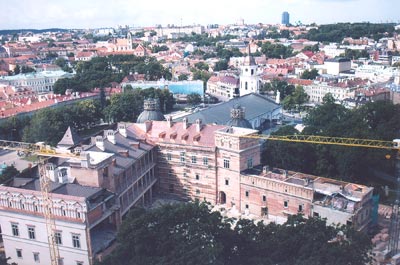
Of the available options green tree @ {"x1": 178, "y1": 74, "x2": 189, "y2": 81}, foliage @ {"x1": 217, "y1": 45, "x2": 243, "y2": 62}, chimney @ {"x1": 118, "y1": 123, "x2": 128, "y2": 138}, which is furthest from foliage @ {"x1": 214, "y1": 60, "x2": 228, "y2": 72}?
chimney @ {"x1": 118, "y1": 123, "x2": 128, "y2": 138}

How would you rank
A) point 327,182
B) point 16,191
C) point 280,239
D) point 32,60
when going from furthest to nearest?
point 32,60 → point 327,182 → point 16,191 → point 280,239

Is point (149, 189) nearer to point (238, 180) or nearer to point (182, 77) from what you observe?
point (238, 180)

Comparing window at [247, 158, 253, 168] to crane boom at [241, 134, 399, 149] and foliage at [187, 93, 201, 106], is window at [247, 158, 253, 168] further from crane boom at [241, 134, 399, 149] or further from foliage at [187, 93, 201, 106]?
foliage at [187, 93, 201, 106]

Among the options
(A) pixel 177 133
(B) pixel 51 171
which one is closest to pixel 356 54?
(A) pixel 177 133

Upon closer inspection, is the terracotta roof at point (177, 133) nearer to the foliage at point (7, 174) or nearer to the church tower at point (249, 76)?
the foliage at point (7, 174)

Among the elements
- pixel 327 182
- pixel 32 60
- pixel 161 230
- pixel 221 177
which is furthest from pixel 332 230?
pixel 32 60

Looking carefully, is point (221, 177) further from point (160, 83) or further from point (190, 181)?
Answer: point (160, 83)
